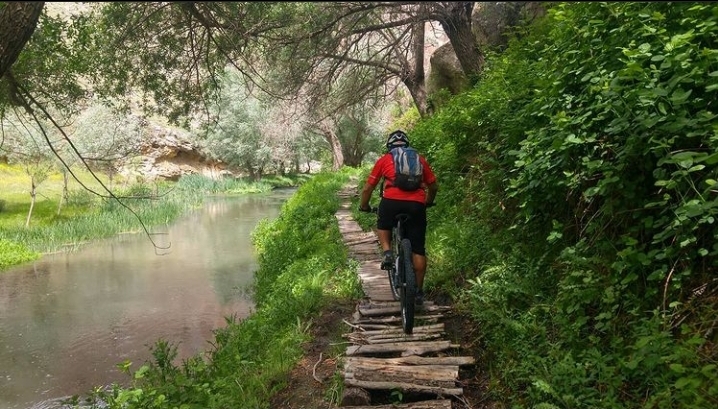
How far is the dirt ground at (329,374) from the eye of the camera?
12.8 ft

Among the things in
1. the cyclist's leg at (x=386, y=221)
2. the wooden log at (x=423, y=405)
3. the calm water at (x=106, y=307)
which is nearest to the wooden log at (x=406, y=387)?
the wooden log at (x=423, y=405)

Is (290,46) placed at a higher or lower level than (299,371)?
higher

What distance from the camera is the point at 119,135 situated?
105ft

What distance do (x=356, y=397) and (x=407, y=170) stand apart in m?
2.23

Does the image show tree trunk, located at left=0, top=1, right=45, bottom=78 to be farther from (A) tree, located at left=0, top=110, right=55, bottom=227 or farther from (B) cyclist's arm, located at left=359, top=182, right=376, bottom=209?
(A) tree, located at left=0, top=110, right=55, bottom=227

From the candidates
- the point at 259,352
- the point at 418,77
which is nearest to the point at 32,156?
the point at 418,77

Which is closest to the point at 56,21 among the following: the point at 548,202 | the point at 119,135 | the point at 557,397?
the point at 548,202

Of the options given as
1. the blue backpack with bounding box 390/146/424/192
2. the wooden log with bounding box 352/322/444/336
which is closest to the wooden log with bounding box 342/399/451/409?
the wooden log with bounding box 352/322/444/336

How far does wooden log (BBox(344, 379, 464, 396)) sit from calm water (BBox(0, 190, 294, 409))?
265 inches

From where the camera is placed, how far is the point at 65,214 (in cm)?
2591

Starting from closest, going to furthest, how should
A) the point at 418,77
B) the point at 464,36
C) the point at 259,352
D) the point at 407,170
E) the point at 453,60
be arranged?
1. the point at 407,170
2. the point at 259,352
3. the point at 464,36
4. the point at 453,60
5. the point at 418,77

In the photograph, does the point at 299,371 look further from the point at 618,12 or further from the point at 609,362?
the point at 618,12

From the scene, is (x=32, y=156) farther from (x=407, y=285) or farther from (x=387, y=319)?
(x=407, y=285)

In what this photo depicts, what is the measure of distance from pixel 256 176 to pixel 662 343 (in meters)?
48.6
